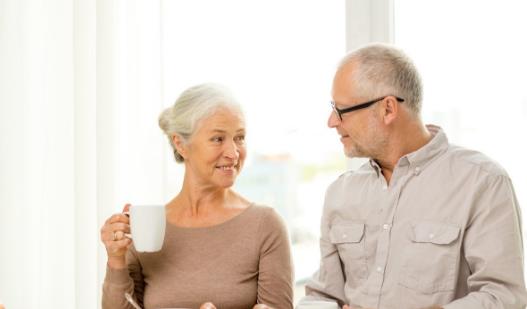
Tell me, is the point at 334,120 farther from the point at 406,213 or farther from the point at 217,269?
the point at 217,269

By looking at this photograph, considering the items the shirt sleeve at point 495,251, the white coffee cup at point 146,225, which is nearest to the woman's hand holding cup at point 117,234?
the white coffee cup at point 146,225

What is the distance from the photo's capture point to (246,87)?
2889 mm

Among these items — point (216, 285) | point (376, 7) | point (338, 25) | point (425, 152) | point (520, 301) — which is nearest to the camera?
point (520, 301)

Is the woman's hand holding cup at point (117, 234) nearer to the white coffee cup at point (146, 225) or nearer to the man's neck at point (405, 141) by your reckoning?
the white coffee cup at point (146, 225)

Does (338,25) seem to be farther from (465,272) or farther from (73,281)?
(73,281)

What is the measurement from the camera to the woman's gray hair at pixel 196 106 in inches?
94.2

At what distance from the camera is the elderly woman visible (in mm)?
2285

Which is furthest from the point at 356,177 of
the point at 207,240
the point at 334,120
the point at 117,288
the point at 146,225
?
the point at 117,288

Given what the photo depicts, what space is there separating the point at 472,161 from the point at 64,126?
153cm

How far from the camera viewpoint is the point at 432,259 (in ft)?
6.77

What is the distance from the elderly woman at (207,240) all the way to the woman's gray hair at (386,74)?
0.46 meters

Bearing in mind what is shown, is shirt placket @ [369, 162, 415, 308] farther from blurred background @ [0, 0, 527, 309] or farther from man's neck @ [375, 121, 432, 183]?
blurred background @ [0, 0, 527, 309]

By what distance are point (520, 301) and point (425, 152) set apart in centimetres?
48

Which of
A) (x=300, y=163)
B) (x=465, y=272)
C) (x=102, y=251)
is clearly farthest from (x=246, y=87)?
(x=465, y=272)
